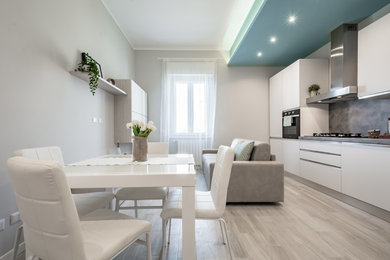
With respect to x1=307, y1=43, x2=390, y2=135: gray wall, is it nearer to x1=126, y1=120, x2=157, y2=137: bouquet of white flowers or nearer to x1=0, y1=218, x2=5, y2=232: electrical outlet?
x1=126, y1=120, x2=157, y2=137: bouquet of white flowers

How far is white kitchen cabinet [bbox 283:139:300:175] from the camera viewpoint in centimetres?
393

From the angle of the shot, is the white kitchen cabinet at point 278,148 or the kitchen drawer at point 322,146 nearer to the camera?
the kitchen drawer at point 322,146

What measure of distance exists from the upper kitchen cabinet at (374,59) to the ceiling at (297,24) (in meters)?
0.44

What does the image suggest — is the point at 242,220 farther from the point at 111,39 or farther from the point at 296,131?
the point at 111,39

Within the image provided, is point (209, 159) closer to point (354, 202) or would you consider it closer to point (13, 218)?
point (354, 202)

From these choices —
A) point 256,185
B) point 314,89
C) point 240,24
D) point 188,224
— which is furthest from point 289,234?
point 240,24

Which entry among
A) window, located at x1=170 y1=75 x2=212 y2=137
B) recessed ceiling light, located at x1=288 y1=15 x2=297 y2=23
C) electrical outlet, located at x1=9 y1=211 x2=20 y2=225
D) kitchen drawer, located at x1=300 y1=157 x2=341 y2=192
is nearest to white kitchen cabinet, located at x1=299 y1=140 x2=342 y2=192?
kitchen drawer, located at x1=300 y1=157 x2=341 y2=192

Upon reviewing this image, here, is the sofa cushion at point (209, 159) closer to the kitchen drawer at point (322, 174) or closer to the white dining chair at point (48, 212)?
the kitchen drawer at point (322, 174)

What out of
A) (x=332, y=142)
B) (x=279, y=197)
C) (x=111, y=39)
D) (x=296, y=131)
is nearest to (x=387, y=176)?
(x=332, y=142)

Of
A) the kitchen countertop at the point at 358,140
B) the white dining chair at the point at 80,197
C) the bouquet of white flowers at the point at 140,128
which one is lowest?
the white dining chair at the point at 80,197

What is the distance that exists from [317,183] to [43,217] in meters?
3.64

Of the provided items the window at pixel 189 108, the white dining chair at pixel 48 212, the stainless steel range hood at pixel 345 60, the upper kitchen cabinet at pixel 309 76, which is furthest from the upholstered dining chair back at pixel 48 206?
the window at pixel 189 108

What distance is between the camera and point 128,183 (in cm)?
119

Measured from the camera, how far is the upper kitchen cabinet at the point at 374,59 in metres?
2.41
